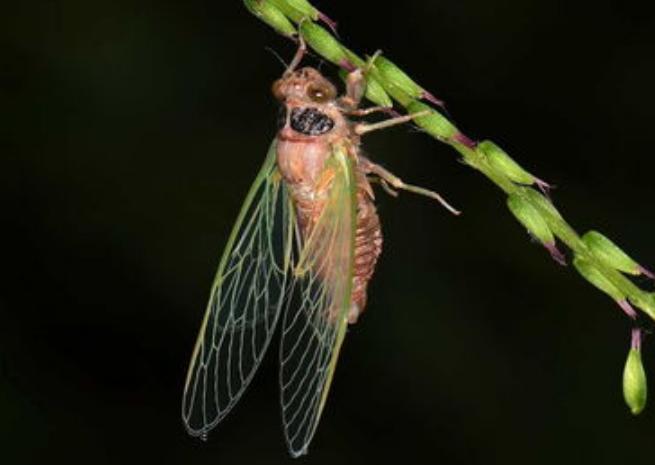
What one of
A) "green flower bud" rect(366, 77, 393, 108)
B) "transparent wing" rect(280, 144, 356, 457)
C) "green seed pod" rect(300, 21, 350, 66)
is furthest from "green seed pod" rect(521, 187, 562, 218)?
"transparent wing" rect(280, 144, 356, 457)

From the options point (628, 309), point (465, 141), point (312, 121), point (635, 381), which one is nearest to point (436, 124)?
point (465, 141)

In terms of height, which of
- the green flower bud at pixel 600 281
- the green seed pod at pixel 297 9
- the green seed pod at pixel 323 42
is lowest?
the green flower bud at pixel 600 281

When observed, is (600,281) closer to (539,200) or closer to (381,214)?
(539,200)

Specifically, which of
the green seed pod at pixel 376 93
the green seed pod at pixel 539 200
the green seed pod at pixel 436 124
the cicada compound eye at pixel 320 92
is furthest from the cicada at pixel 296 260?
the green seed pod at pixel 539 200

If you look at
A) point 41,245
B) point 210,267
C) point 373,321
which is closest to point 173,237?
point 210,267

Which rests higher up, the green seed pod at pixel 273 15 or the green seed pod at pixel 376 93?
the green seed pod at pixel 273 15

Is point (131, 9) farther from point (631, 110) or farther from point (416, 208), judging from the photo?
point (631, 110)

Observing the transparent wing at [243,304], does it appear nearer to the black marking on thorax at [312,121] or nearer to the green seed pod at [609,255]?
the black marking on thorax at [312,121]
